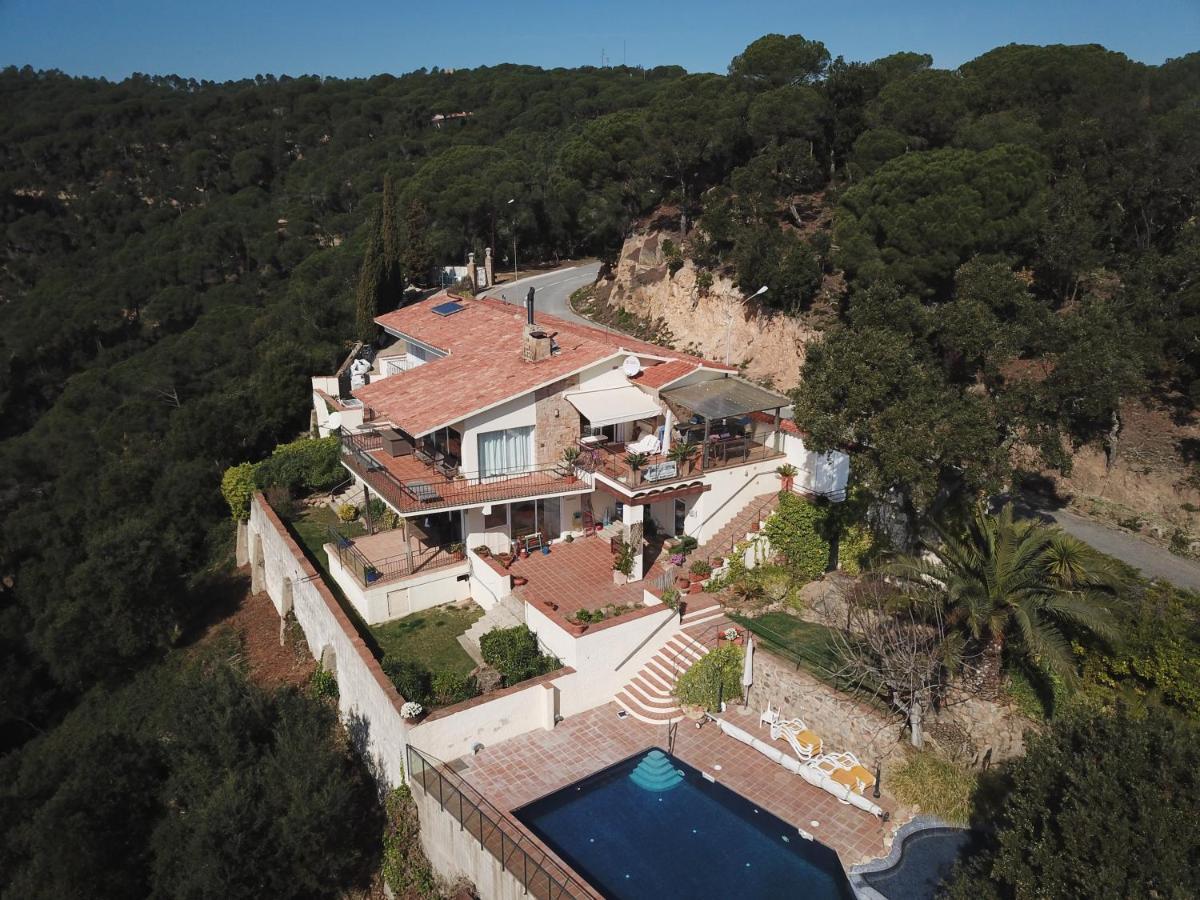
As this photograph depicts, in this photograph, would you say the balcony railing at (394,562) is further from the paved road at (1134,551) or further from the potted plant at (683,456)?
the paved road at (1134,551)

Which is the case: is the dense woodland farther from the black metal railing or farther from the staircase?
the staircase

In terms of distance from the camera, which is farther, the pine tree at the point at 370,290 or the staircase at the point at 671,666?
the pine tree at the point at 370,290

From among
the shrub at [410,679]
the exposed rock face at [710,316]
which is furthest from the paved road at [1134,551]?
the shrub at [410,679]

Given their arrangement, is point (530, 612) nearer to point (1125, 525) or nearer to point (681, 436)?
point (681, 436)

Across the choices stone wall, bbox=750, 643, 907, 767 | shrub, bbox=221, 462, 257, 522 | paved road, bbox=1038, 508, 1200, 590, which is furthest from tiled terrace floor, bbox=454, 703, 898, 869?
shrub, bbox=221, 462, 257, 522

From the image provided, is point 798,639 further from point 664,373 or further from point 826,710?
point 664,373

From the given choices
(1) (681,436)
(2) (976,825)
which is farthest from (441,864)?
(1) (681,436)

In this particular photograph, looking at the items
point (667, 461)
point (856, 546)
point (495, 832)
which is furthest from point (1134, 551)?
point (495, 832)
